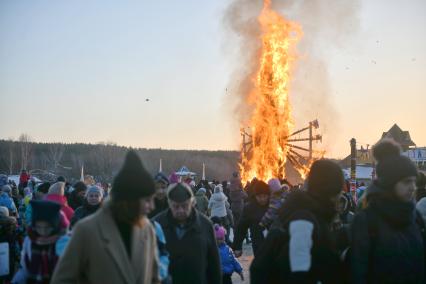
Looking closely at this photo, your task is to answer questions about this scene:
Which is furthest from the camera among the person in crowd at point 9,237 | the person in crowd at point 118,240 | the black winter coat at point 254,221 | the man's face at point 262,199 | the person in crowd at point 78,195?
the person in crowd at point 78,195

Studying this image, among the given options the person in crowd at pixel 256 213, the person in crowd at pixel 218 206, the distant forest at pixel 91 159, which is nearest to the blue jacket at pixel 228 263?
the person in crowd at pixel 256 213

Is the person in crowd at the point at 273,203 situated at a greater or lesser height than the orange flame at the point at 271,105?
lesser

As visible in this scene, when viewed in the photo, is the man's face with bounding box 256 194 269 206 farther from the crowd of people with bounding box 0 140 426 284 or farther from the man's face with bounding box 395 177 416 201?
the man's face with bounding box 395 177 416 201

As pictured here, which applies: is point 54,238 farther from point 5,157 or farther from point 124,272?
point 5,157

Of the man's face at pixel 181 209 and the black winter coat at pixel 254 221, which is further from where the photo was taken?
the black winter coat at pixel 254 221

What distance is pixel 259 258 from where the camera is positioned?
427cm

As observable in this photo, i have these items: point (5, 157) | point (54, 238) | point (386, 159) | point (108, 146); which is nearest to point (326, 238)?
point (386, 159)

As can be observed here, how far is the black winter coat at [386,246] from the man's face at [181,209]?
1780 mm

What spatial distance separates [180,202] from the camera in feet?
18.2

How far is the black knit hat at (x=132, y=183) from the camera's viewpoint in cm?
381

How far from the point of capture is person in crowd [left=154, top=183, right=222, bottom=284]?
18.2 ft

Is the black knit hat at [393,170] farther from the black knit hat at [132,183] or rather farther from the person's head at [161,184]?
the person's head at [161,184]

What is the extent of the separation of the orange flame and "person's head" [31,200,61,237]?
62.1 feet

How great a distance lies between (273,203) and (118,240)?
16.5ft
